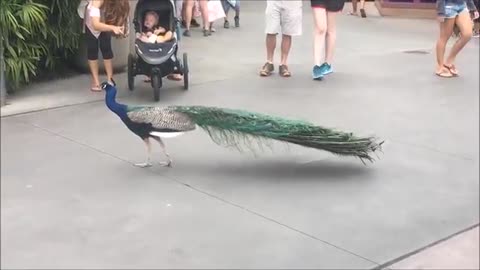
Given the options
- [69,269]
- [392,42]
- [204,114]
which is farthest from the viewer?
[392,42]

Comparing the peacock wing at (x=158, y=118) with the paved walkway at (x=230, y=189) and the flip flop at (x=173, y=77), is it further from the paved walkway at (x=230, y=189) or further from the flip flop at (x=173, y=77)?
the flip flop at (x=173, y=77)

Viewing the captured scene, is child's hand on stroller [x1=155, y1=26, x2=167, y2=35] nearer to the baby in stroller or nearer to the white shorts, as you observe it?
the baby in stroller

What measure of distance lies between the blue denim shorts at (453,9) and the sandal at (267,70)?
5.28 ft

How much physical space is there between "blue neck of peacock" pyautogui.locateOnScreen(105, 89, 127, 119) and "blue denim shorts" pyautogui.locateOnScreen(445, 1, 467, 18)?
3680 mm

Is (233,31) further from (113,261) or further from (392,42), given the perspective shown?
(113,261)

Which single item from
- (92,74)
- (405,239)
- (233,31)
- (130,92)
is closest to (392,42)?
(233,31)

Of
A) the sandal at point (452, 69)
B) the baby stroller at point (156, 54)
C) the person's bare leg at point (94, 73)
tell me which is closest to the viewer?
the person's bare leg at point (94, 73)

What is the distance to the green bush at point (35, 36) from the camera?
400 cm

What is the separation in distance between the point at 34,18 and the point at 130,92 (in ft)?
5.03

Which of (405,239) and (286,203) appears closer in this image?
(405,239)

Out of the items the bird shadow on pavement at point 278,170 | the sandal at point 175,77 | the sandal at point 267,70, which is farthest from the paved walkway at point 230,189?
the sandal at point 267,70

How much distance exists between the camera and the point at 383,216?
3977 mm

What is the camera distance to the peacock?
4223 millimetres

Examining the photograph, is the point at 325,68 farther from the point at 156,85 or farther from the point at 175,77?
the point at 156,85
